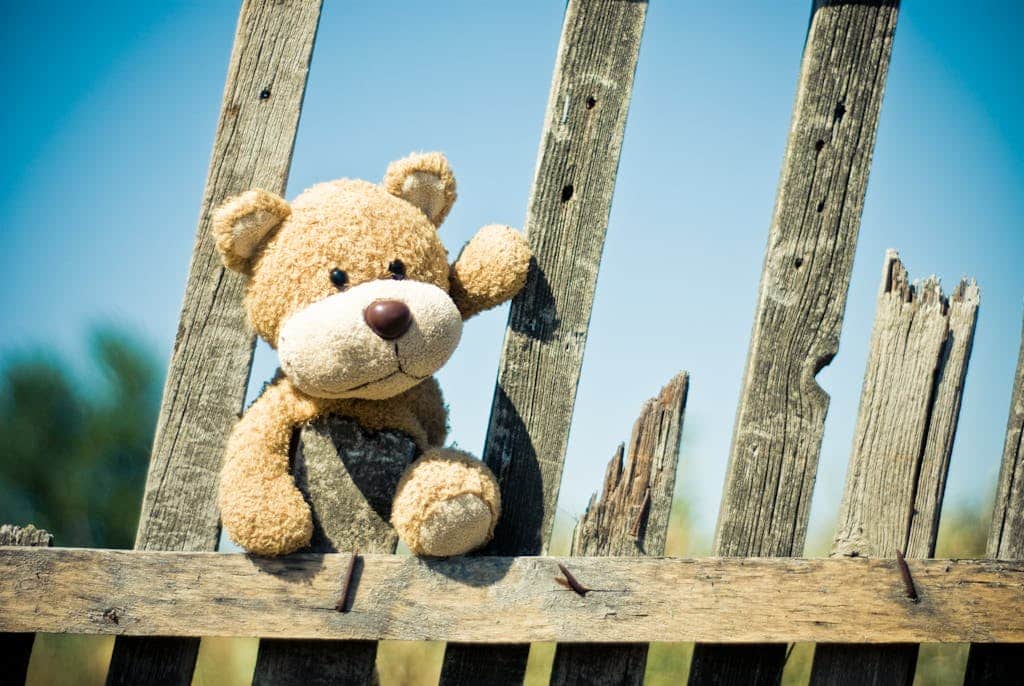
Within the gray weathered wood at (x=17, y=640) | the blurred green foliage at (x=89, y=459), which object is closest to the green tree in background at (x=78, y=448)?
the blurred green foliage at (x=89, y=459)

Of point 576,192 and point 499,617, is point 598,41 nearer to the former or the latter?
point 576,192

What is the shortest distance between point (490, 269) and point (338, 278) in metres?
0.39

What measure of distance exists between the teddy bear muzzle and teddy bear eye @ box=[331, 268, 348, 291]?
3 centimetres

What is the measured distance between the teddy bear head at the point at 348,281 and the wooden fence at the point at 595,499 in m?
0.20

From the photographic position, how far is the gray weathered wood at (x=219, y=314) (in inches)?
87.7

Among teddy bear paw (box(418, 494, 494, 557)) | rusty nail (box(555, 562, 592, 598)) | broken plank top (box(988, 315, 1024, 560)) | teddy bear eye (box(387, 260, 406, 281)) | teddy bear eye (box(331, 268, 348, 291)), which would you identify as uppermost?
teddy bear eye (box(387, 260, 406, 281))

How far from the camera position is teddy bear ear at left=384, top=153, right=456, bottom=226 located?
Result: 2211mm

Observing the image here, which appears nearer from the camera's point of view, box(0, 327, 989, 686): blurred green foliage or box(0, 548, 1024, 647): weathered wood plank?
box(0, 548, 1024, 647): weathered wood plank

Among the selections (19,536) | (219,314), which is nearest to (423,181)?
(219,314)

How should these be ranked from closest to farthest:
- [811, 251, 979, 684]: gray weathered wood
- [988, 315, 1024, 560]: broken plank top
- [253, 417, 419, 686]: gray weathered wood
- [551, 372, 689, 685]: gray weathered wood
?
[253, 417, 419, 686]: gray weathered wood → [551, 372, 689, 685]: gray weathered wood → [811, 251, 979, 684]: gray weathered wood → [988, 315, 1024, 560]: broken plank top

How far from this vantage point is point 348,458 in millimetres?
2123

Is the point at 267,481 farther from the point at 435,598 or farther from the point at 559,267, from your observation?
the point at 559,267

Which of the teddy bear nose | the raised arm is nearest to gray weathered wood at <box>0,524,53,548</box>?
the raised arm

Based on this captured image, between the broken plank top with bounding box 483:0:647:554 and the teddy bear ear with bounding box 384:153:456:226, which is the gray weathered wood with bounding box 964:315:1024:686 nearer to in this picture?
the broken plank top with bounding box 483:0:647:554
